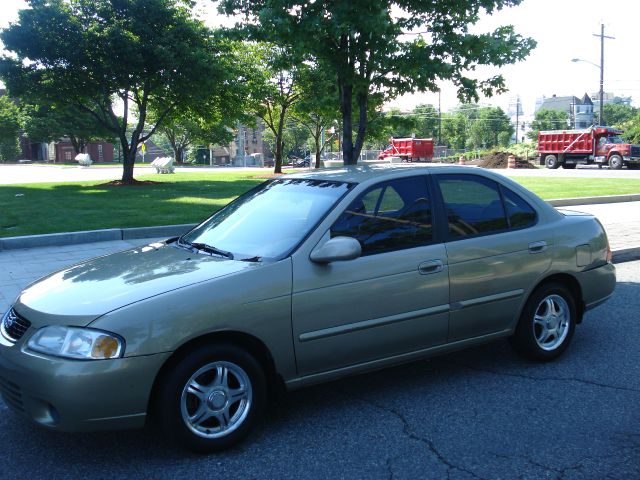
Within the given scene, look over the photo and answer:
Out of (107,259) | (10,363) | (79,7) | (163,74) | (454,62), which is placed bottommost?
(10,363)

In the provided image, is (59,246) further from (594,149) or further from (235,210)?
(594,149)

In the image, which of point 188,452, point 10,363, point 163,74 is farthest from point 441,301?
point 163,74

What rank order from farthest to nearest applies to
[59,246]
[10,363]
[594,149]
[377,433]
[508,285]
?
[594,149], [59,246], [508,285], [377,433], [10,363]

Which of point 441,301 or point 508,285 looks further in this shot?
point 508,285

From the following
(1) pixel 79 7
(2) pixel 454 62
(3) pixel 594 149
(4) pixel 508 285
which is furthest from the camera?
(3) pixel 594 149

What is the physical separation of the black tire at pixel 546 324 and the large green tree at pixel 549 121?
121566mm

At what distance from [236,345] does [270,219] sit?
107 cm

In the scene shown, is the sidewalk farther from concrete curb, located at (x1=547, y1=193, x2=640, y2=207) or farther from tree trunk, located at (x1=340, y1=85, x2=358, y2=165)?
tree trunk, located at (x1=340, y1=85, x2=358, y2=165)

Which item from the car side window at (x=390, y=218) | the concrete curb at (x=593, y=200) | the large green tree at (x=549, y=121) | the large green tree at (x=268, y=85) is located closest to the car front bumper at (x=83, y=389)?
the car side window at (x=390, y=218)

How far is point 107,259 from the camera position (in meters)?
4.34

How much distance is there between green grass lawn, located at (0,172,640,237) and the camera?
38.9 ft

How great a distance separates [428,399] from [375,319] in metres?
0.75

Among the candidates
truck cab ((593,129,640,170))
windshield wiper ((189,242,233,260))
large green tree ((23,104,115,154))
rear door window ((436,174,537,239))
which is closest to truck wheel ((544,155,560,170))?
truck cab ((593,129,640,170))

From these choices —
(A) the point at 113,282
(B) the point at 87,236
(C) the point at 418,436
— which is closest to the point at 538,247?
(C) the point at 418,436
